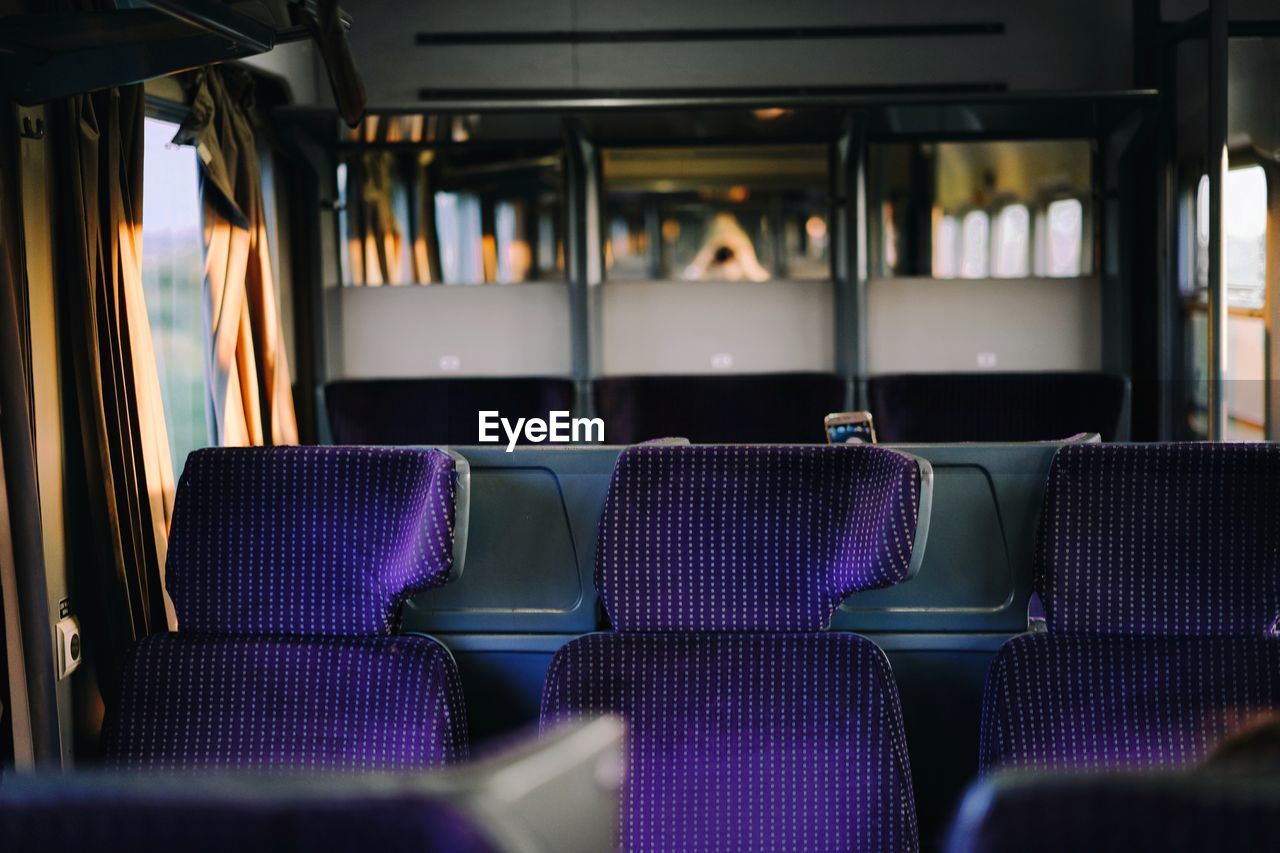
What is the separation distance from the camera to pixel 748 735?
1890 millimetres

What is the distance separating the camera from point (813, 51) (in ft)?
17.6

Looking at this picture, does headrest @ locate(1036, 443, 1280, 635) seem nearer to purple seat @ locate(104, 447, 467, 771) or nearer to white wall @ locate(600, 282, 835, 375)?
purple seat @ locate(104, 447, 467, 771)

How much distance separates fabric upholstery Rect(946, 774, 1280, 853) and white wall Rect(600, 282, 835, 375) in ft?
15.7

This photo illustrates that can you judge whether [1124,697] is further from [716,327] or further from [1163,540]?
[716,327]

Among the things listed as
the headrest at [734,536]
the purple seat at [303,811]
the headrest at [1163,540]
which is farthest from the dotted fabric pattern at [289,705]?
the purple seat at [303,811]

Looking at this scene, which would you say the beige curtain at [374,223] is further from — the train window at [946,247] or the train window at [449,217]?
the train window at [946,247]

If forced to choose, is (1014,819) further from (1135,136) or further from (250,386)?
(1135,136)

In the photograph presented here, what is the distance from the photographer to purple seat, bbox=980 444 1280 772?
1838 millimetres

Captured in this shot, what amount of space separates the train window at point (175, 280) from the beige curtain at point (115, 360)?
2.07ft

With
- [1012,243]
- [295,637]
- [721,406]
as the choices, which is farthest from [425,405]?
[295,637]

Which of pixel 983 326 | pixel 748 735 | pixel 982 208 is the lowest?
pixel 748 735

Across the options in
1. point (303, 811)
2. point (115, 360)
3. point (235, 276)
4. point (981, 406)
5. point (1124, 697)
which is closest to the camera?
point (303, 811)

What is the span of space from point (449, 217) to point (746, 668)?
3781mm

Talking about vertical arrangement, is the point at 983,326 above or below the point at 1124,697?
above
